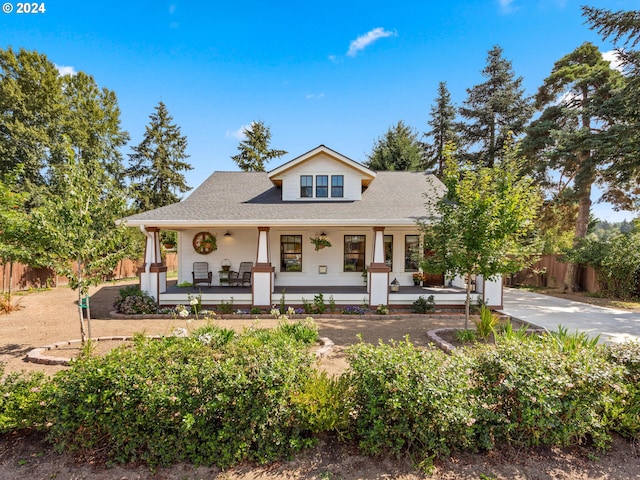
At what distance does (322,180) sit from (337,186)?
0.66 m

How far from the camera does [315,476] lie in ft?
9.13

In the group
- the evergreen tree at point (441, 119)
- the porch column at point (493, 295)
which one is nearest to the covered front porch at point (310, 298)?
the porch column at point (493, 295)

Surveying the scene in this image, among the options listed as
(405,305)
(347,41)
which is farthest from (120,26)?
(405,305)

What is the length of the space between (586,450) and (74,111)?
33.4 metres

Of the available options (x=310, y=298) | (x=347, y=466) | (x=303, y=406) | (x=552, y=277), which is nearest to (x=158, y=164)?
(x=310, y=298)

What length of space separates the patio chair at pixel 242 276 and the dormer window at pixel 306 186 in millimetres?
3631

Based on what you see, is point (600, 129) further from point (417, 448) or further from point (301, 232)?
point (417, 448)

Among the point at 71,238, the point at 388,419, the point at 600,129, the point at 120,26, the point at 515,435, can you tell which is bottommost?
the point at 515,435

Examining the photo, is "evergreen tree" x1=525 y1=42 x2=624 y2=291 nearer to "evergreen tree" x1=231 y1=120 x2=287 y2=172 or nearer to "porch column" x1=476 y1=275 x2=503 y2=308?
"porch column" x1=476 y1=275 x2=503 y2=308

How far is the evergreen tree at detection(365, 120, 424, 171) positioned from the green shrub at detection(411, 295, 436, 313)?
15.7 m

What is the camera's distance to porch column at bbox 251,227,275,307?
372 inches

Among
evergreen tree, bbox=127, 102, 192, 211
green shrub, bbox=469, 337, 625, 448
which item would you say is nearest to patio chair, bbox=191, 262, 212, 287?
green shrub, bbox=469, 337, 625, 448

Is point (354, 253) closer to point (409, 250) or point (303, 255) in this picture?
point (303, 255)

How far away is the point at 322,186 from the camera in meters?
11.8
